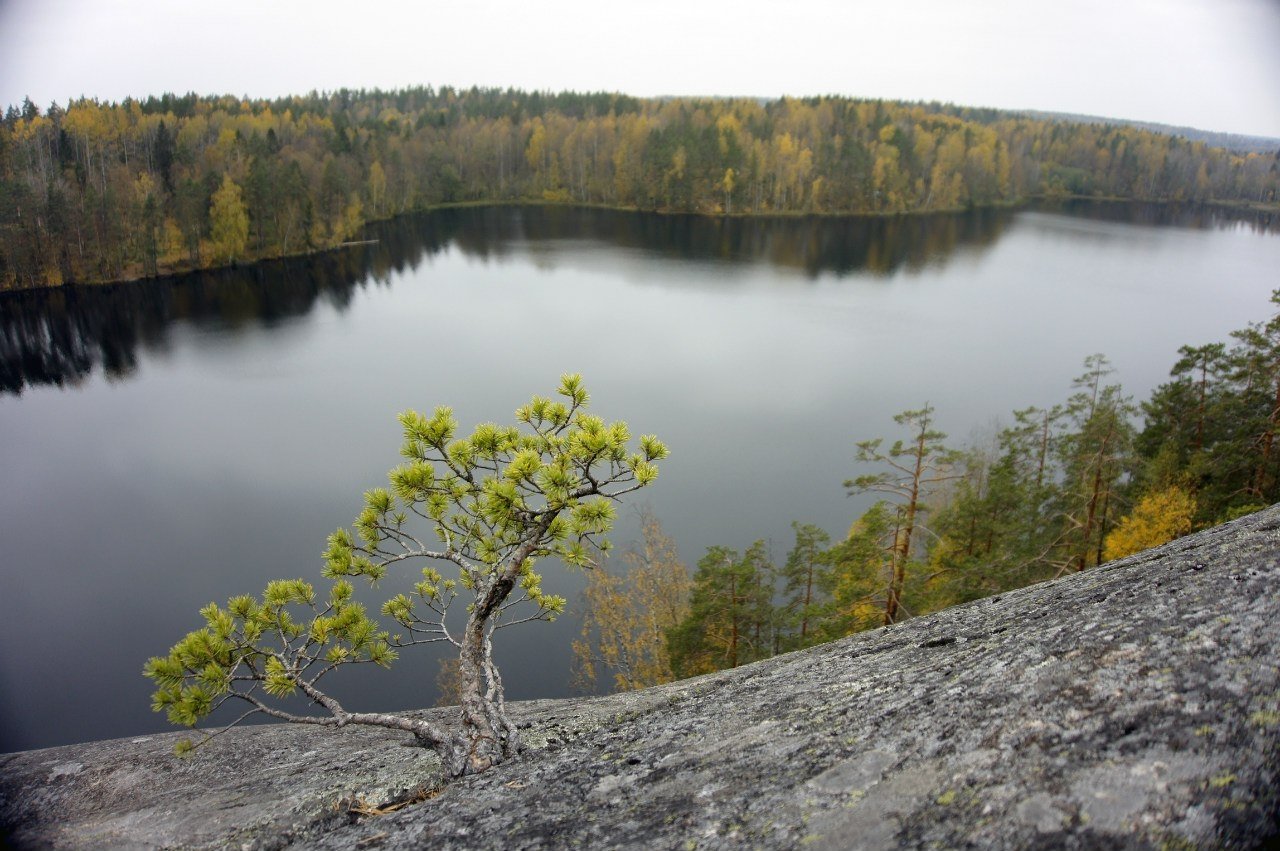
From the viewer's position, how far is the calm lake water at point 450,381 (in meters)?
19.4

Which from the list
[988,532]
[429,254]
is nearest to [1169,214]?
[429,254]

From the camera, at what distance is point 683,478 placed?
24.8m

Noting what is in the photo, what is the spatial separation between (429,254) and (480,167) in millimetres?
39614

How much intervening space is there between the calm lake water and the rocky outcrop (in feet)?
41.2

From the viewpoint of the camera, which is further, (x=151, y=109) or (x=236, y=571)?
(x=151, y=109)

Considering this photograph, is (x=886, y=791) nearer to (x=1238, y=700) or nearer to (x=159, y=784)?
(x=1238, y=700)

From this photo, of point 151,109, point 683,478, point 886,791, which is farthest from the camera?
point 151,109

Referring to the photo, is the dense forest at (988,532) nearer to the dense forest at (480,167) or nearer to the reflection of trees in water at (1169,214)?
A: the dense forest at (480,167)

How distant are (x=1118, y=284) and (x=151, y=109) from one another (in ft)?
337

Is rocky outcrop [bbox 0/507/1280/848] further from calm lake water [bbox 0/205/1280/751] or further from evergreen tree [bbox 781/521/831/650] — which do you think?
calm lake water [bbox 0/205/1280/751]

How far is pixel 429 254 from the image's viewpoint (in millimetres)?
65188

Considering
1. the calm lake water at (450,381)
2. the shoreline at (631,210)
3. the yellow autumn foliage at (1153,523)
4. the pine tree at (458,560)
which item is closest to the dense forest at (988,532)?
the yellow autumn foliage at (1153,523)

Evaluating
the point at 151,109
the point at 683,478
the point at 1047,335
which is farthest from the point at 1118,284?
the point at 151,109

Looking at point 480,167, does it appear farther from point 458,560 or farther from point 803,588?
point 458,560
